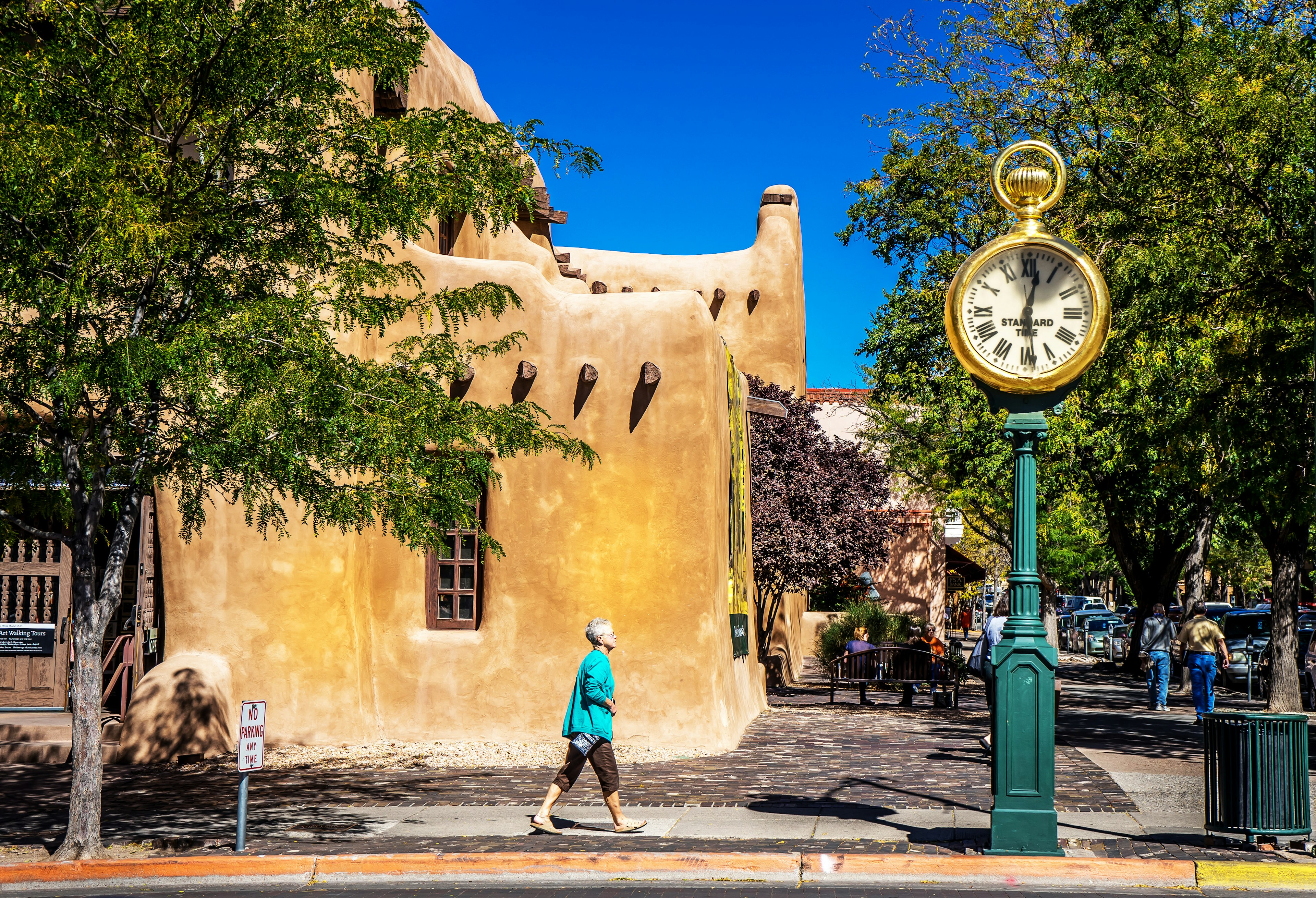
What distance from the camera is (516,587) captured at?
1352 cm

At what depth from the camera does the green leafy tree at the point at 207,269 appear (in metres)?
7.95

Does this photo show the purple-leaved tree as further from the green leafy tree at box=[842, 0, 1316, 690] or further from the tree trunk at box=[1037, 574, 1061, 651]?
the tree trunk at box=[1037, 574, 1061, 651]

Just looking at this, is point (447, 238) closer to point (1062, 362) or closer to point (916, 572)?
point (1062, 362)

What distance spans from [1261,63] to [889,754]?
879 cm

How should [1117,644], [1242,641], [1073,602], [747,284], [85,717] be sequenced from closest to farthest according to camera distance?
[85,717], [1242,641], [747,284], [1117,644], [1073,602]

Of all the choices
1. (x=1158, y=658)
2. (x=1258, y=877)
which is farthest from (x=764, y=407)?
(x=1258, y=877)

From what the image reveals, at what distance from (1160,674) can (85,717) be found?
52.0 feet

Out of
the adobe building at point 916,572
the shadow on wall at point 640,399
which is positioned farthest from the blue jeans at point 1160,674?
the adobe building at point 916,572

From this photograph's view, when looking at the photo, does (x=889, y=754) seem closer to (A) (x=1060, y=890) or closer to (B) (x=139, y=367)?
(A) (x=1060, y=890)

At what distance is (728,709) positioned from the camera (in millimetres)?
13875

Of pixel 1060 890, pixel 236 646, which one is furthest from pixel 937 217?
pixel 1060 890

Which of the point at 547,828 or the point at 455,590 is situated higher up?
the point at 455,590

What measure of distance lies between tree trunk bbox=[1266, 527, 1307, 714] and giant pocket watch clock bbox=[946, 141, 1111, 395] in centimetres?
1100

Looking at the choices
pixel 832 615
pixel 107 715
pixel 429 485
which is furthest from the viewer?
pixel 832 615
